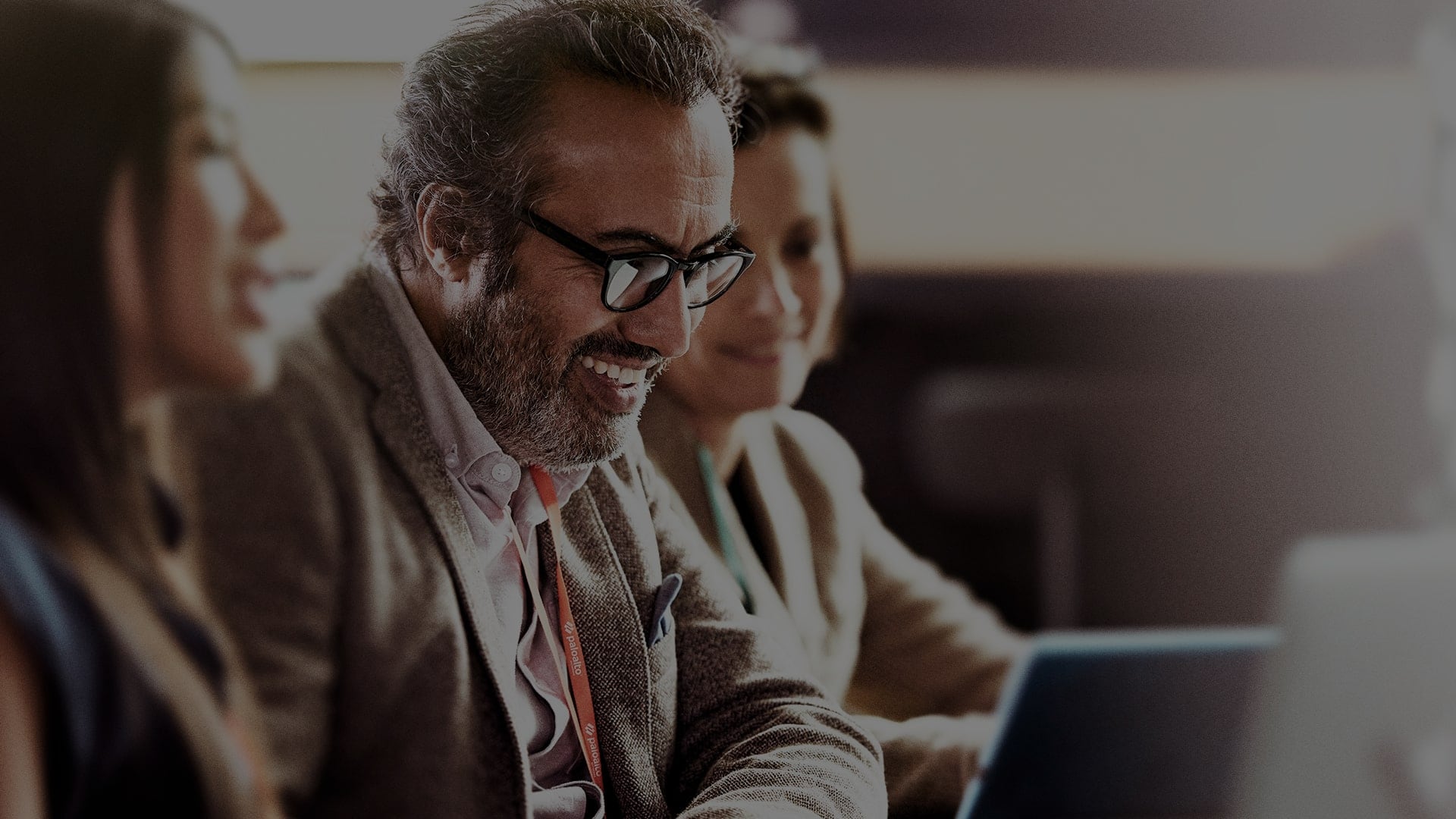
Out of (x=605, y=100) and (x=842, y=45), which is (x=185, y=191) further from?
(x=842, y=45)

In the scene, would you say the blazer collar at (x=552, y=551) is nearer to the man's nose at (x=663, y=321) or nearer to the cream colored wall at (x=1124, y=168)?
the man's nose at (x=663, y=321)

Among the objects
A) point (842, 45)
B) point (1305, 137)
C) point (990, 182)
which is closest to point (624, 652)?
point (842, 45)

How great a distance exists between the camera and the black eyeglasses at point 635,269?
0.75 m

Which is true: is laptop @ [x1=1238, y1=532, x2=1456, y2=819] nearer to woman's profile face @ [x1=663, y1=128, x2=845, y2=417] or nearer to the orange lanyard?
woman's profile face @ [x1=663, y1=128, x2=845, y2=417]

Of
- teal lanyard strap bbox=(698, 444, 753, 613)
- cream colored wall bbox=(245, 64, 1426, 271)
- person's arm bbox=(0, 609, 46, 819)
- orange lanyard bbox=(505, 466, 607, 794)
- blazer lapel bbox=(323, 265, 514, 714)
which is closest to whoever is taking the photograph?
person's arm bbox=(0, 609, 46, 819)

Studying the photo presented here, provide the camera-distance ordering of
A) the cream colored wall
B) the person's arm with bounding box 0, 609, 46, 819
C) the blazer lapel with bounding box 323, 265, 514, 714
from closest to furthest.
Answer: the person's arm with bounding box 0, 609, 46, 819, the blazer lapel with bounding box 323, 265, 514, 714, the cream colored wall

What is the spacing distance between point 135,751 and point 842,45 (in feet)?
5.19

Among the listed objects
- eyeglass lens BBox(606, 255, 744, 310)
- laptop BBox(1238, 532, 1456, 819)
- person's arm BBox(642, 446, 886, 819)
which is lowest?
laptop BBox(1238, 532, 1456, 819)

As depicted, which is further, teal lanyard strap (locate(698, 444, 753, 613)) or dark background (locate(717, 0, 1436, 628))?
dark background (locate(717, 0, 1436, 628))

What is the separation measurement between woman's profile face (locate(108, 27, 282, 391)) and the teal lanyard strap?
446mm

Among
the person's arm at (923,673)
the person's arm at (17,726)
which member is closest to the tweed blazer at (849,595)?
the person's arm at (923,673)

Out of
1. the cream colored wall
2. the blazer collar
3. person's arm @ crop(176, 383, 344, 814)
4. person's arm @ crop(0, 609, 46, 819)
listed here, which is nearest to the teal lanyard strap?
the blazer collar

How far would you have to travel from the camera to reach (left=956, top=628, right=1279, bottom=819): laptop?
41.6 inches

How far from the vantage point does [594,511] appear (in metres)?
0.87
